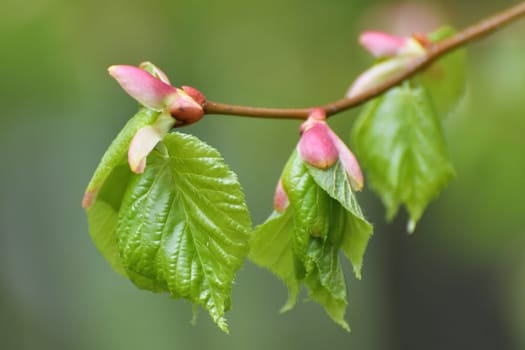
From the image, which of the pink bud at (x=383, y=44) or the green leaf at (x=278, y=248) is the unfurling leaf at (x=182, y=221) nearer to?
the green leaf at (x=278, y=248)

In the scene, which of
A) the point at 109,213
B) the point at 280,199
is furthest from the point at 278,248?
the point at 109,213

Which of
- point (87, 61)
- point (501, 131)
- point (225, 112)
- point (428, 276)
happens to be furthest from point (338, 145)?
point (428, 276)

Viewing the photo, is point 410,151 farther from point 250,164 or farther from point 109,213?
point 250,164

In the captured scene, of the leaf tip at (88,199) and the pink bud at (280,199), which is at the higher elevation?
the leaf tip at (88,199)

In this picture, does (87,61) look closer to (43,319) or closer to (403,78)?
(403,78)

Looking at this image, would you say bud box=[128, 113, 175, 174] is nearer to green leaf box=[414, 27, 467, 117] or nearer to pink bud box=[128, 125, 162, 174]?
pink bud box=[128, 125, 162, 174]

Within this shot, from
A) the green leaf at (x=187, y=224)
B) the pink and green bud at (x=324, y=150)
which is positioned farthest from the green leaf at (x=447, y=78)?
the green leaf at (x=187, y=224)
